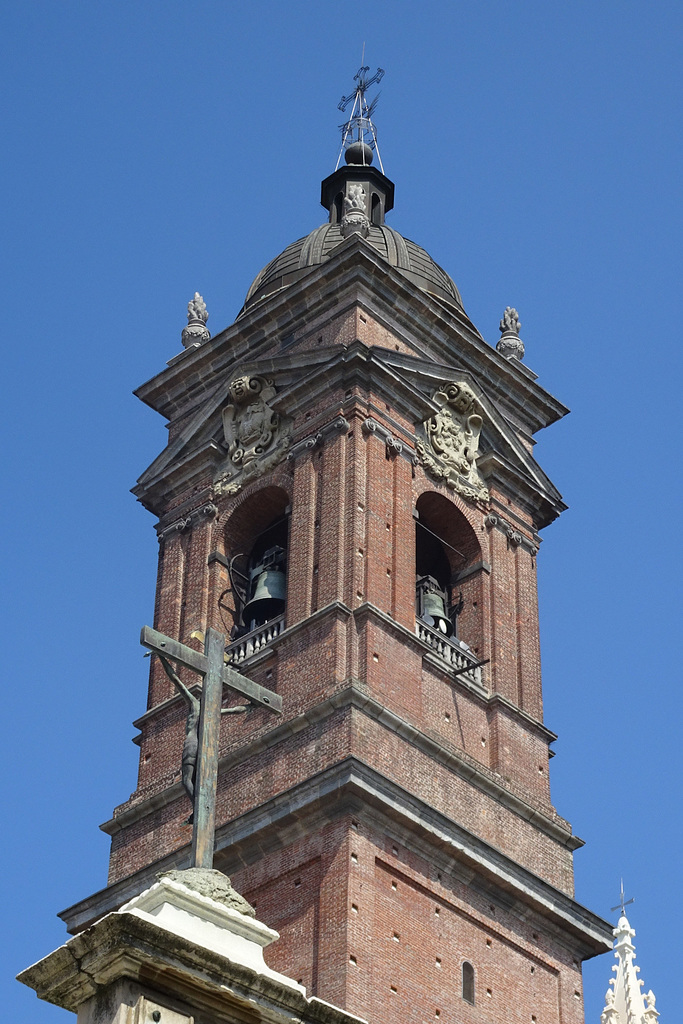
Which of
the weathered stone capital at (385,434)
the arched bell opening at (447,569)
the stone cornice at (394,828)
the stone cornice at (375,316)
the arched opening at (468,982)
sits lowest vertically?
the arched opening at (468,982)

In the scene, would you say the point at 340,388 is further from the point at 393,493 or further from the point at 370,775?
the point at 370,775

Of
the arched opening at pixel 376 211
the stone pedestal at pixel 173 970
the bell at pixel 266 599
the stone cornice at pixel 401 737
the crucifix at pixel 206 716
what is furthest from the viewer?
the arched opening at pixel 376 211

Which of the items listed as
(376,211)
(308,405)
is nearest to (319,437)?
(308,405)

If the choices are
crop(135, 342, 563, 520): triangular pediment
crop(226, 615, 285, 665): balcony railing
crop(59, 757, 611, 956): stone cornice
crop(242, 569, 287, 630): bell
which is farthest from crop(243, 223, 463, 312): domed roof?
crop(59, 757, 611, 956): stone cornice

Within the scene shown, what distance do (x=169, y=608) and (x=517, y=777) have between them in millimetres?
7651

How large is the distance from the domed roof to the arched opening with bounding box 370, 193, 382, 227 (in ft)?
3.52

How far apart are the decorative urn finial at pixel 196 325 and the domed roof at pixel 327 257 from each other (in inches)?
39.6

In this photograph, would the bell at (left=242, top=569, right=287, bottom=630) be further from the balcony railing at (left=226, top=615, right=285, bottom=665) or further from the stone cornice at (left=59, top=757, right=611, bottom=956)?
the stone cornice at (left=59, top=757, right=611, bottom=956)

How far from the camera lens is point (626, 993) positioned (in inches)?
1683

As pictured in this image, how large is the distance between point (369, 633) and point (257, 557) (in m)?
5.44

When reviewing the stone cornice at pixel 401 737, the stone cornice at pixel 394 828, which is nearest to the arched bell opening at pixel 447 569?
the stone cornice at pixel 401 737

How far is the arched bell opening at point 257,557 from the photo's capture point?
3766cm

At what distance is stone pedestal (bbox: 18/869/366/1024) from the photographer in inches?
514

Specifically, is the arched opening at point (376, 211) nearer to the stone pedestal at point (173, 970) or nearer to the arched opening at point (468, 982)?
the arched opening at point (468, 982)
